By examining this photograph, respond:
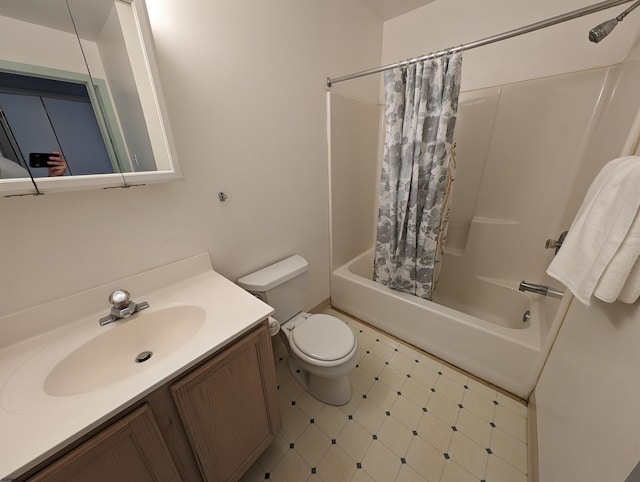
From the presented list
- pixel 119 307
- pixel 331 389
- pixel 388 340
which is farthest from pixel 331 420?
pixel 119 307

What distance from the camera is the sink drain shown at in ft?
2.77

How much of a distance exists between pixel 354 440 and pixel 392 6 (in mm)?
2805

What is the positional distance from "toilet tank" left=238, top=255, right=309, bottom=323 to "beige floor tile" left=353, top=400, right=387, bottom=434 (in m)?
0.66

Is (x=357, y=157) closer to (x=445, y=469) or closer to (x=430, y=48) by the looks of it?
(x=430, y=48)

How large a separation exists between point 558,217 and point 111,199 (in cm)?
254

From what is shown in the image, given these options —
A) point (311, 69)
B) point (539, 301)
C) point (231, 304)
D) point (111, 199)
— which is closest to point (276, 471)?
point (231, 304)

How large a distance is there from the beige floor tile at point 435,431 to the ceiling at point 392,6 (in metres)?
2.68

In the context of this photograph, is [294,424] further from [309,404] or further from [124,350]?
[124,350]

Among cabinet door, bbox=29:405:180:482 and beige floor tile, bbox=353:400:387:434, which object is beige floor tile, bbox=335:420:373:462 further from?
cabinet door, bbox=29:405:180:482

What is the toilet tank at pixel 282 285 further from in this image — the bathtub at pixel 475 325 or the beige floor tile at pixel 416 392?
the beige floor tile at pixel 416 392

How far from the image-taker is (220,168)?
1.14 metres

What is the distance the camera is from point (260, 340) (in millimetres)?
870

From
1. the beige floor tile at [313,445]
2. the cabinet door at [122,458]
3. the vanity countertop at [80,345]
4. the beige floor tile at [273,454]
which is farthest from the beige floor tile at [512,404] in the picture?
the cabinet door at [122,458]

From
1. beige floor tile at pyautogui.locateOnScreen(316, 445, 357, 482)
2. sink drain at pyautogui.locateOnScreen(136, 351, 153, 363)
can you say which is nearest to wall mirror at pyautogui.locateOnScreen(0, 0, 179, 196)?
sink drain at pyautogui.locateOnScreen(136, 351, 153, 363)
